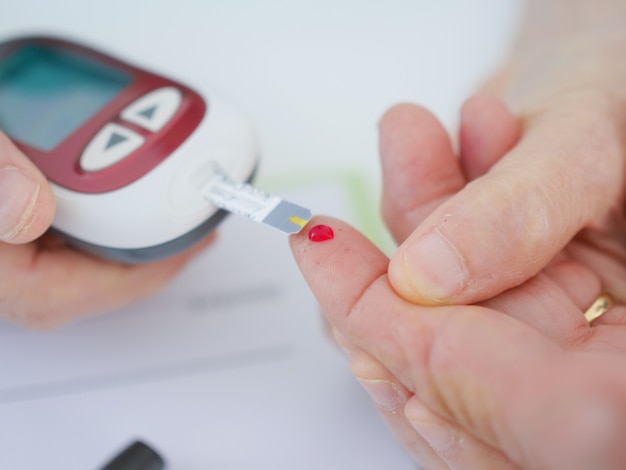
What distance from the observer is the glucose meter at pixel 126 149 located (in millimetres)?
483

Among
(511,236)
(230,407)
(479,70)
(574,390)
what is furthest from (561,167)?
(479,70)

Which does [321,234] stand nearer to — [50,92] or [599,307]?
[599,307]

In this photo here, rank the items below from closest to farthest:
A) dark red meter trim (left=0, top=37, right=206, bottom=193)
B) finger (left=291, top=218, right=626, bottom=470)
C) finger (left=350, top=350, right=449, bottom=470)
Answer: finger (left=291, top=218, right=626, bottom=470)
finger (left=350, top=350, right=449, bottom=470)
dark red meter trim (left=0, top=37, right=206, bottom=193)

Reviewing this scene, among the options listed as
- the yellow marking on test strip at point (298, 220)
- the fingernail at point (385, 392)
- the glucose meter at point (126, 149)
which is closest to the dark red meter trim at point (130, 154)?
the glucose meter at point (126, 149)

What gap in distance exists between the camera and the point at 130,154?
506 millimetres

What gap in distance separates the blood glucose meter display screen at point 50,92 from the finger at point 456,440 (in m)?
0.36

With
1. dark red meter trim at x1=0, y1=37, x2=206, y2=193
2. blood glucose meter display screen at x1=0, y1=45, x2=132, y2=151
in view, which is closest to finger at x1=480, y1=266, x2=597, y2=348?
dark red meter trim at x1=0, y1=37, x2=206, y2=193

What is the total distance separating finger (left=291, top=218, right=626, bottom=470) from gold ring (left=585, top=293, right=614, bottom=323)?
0.13 meters

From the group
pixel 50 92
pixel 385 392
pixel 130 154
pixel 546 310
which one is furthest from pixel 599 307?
pixel 50 92

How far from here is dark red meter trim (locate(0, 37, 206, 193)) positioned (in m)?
0.50

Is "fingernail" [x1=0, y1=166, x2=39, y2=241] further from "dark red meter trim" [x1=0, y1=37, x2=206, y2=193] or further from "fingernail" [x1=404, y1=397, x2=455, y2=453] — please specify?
"fingernail" [x1=404, y1=397, x2=455, y2=453]

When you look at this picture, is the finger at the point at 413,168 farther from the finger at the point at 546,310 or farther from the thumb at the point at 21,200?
the thumb at the point at 21,200

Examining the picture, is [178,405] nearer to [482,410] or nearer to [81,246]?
[81,246]

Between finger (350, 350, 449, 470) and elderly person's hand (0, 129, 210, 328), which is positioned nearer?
finger (350, 350, 449, 470)
